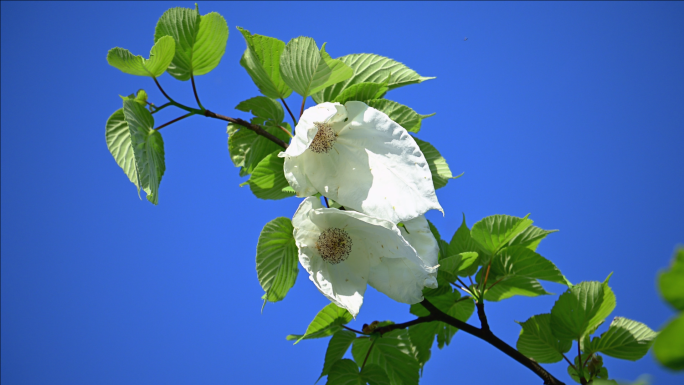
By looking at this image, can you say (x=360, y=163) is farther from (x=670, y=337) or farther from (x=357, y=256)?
(x=670, y=337)

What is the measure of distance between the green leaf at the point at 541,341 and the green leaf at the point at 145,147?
0.50 metres

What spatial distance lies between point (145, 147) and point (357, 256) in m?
0.27

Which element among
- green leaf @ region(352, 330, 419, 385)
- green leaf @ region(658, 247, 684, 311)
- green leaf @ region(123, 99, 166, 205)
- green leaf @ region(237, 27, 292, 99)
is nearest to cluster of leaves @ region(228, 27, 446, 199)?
green leaf @ region(237, 27, 292, 99)

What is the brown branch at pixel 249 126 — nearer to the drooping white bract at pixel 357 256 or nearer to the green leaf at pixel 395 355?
the drooping white bract at pixel 357 256

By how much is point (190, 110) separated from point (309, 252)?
234mm

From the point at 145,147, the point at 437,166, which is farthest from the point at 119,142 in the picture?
the point at 437,166

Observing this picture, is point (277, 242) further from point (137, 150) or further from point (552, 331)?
point (552, 331)

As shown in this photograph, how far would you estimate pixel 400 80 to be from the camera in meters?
0.54

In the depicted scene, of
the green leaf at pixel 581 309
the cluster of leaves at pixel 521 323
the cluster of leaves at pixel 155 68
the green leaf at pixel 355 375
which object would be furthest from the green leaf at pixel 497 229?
the cluster of leaves at pixel 155 68

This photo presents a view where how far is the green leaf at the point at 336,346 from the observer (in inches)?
23.7

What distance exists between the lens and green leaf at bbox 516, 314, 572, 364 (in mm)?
612

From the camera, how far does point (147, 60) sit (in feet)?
1.68

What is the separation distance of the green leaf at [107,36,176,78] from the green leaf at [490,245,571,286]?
1.50 ft

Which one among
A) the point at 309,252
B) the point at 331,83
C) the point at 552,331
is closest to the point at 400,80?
the point at 331,83
